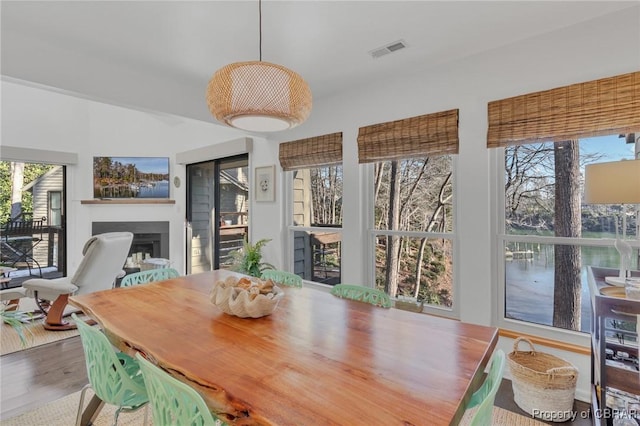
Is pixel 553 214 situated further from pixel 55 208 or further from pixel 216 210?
pixel 55 208

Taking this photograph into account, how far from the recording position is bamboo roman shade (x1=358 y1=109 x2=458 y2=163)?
2670mm

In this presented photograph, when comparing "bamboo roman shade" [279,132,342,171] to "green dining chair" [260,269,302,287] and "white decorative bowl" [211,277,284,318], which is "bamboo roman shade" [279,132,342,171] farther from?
"white decorative bowl" [211,277,284,318]

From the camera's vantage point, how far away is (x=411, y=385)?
102cm

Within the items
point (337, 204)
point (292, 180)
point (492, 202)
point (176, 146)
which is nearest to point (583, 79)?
point (492, 202)

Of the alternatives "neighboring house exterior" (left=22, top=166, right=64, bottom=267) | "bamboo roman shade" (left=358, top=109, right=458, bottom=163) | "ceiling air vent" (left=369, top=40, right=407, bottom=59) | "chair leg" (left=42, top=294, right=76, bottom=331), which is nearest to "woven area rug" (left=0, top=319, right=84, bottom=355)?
"chair leg" (left=42, top=294, right=76, bottom=331)

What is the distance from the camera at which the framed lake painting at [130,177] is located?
551 cm

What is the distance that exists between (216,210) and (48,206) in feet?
9.13

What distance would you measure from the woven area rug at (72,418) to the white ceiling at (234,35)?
7.56 feet

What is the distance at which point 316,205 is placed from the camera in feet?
12.7

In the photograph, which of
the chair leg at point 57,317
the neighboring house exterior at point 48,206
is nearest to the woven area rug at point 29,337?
the chair leg at point 57,317

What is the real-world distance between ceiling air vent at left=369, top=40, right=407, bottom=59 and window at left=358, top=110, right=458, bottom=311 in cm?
62

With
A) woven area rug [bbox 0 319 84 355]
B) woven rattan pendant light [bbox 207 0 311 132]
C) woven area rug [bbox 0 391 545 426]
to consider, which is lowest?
woven area rug [bbox 0 391 545 426]

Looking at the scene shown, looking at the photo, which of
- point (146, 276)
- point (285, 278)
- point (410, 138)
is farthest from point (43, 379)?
point (410, 138)

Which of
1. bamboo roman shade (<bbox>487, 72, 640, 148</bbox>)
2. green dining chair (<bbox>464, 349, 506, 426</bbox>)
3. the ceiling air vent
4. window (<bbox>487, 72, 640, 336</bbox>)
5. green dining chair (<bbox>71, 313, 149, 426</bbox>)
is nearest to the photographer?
green dining chair (<bbox>464, 349, 506, 426</bbox>)
